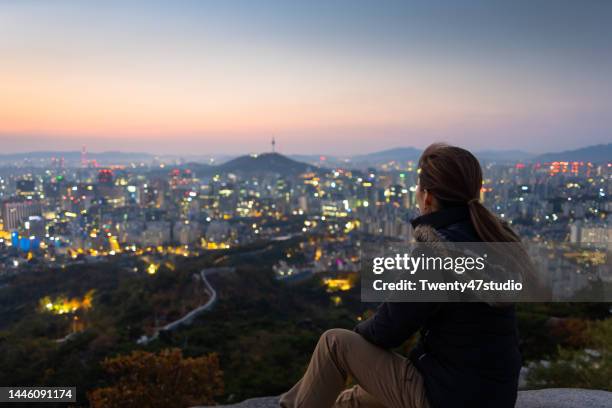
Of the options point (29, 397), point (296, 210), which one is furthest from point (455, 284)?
point (296, 210)

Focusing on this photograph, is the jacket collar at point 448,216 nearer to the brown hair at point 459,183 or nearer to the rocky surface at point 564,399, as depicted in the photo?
the brown hair at point 459,183

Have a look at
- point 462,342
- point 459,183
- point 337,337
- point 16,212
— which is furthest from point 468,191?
point 16,212

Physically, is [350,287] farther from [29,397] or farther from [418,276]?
[418,276]

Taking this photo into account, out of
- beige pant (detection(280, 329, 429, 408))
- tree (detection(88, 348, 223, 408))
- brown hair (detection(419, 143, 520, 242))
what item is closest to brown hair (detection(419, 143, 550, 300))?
brown hair (detection(419, 143, 520, 242))

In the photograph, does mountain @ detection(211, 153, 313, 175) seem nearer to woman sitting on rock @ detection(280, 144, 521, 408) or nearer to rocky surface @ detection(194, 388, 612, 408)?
rocky surface @ detection(194, 388, 612, 408)

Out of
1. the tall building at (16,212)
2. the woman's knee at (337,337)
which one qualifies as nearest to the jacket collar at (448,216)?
the woman's knee at (337,337)
